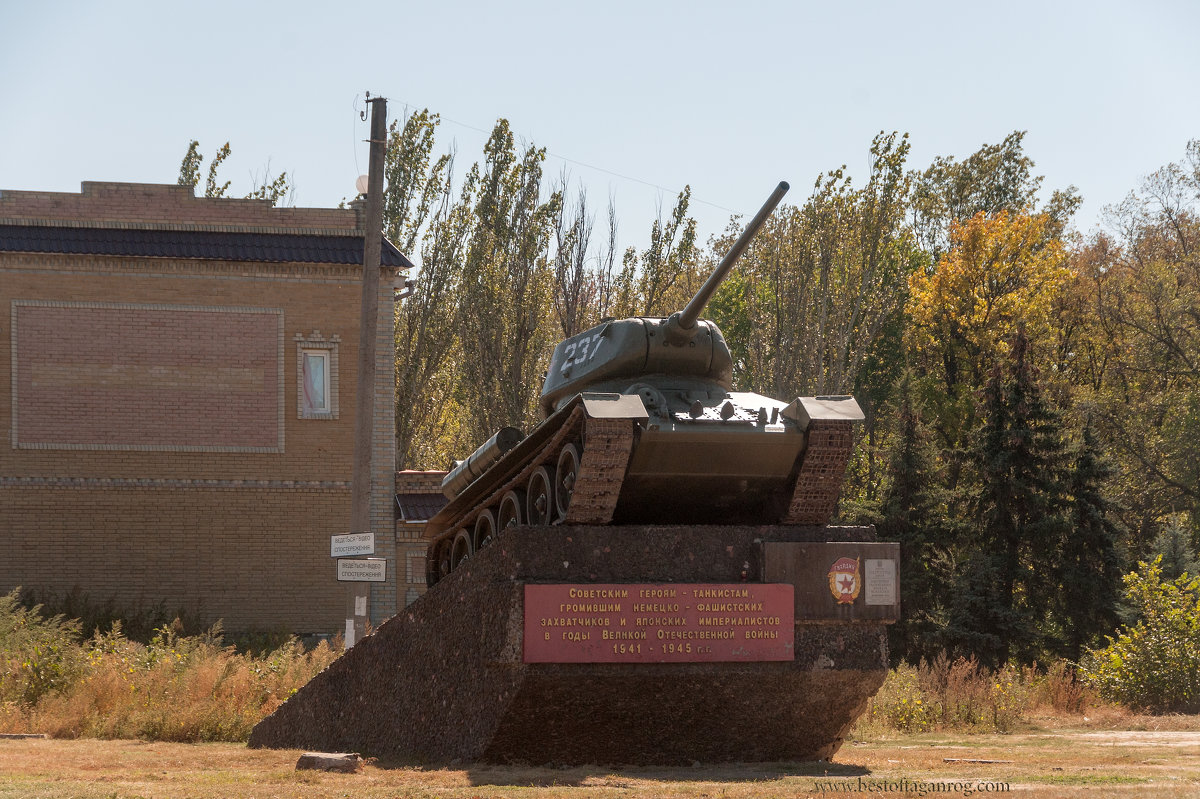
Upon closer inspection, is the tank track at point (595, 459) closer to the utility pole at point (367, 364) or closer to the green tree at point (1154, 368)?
the utility pole at point (367, 364)

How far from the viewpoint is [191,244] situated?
25031 mm

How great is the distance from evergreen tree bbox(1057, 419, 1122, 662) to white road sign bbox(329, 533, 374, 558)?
14.7 m

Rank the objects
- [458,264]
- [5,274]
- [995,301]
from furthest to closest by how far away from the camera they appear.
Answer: [995,301] → [458,264] → [5,274]

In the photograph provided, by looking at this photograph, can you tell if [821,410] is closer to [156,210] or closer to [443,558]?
[443,558]

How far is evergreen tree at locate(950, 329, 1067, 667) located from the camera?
24656 millimetres

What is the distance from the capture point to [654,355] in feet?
41.3

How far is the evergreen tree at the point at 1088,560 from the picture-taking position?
81.4 ft

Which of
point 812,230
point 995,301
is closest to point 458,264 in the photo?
point 812,230

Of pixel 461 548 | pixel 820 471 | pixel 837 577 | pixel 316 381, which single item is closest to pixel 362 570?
pixel 461 548

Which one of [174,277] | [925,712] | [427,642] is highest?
[174,277]

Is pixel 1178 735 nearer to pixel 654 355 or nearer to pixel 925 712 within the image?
pixel 925 712

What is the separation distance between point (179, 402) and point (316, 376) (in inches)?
97.1

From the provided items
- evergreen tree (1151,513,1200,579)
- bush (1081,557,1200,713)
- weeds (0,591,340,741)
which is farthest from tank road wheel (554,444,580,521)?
evergreen tree (1151,513,1200,579)

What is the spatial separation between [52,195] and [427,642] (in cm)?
1661
